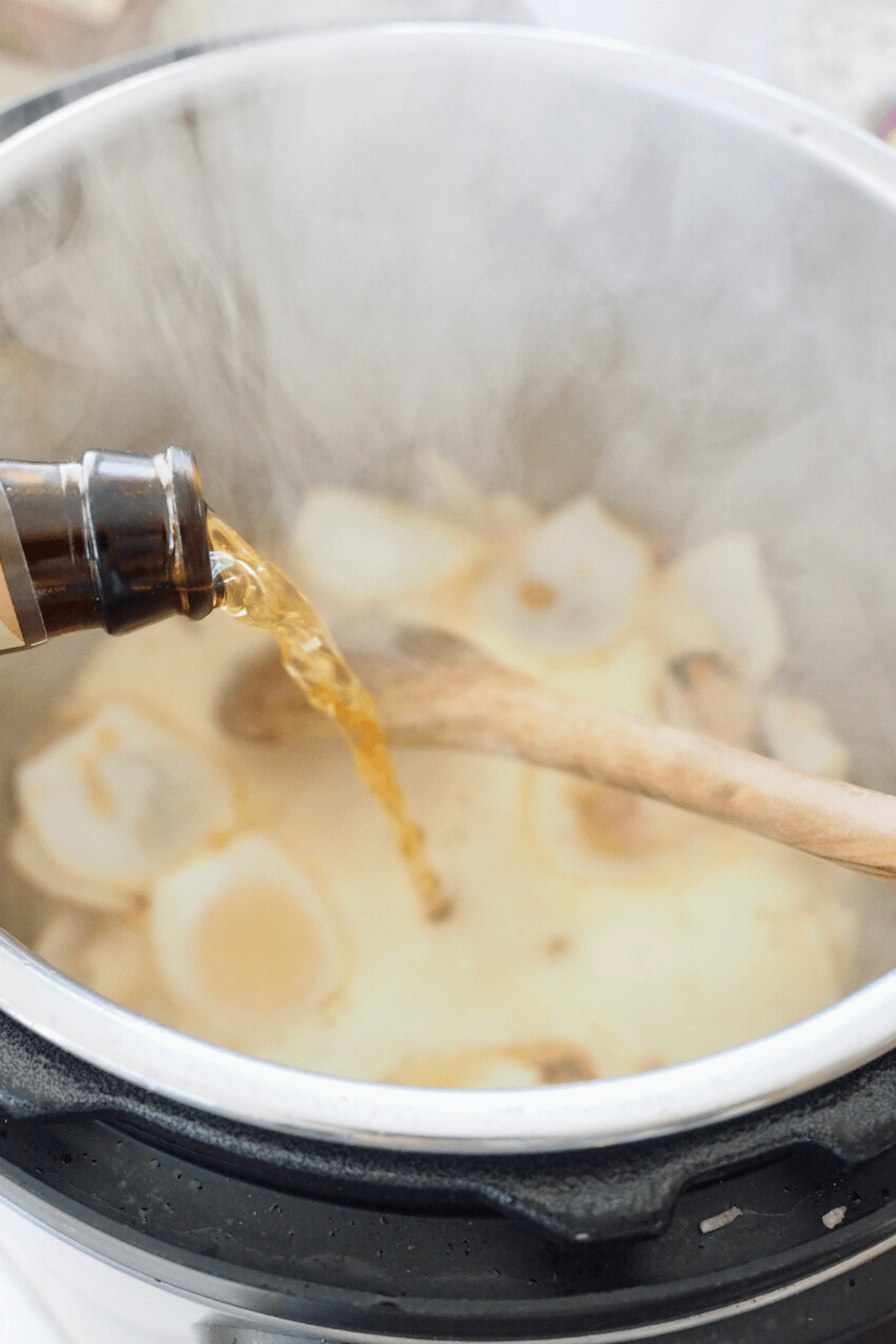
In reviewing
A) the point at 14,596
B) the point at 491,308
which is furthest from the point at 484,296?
the point at 14,596

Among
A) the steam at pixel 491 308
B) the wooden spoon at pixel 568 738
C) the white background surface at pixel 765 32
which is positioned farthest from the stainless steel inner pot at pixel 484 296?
the white background surface at pixel 765 32

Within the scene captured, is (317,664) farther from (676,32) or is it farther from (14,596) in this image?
(676,32)

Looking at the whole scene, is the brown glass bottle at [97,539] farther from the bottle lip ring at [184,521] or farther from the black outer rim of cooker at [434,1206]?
the black outer rim of cooker at [434,1206]

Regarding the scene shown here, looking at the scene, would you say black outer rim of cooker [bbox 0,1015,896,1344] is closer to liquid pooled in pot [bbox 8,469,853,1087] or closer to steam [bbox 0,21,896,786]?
liquid pooled in pot [bbox 8,469,853,1087]

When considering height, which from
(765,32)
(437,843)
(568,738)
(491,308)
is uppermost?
(765,32)

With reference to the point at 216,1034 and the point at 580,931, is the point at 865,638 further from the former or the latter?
the point at 216,1034

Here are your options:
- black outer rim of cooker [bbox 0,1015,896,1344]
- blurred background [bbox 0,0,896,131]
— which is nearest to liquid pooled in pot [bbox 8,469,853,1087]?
black outer rim of cooker [bbox 0,1015,896,1344]
